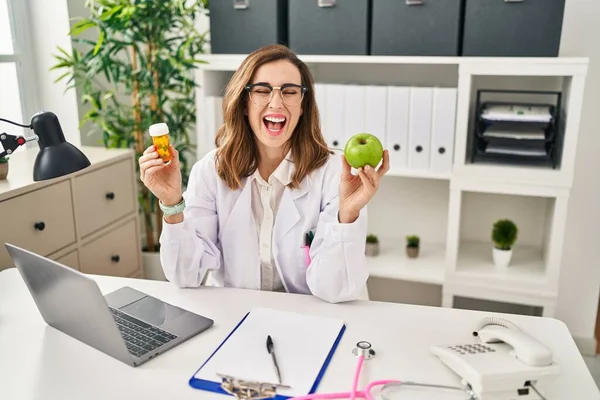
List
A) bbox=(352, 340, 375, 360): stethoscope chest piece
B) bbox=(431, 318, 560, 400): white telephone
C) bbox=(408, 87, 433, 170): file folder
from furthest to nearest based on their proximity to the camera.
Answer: bbox=(408, 87, 433, 170): file folder < bbox=(352, 340, 375, 360): stethoscope chest piece < bbox=(431, 318, 560, 400): white telephone

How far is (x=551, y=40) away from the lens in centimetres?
201

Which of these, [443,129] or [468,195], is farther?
[468,195]

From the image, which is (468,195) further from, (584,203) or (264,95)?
(264,95)

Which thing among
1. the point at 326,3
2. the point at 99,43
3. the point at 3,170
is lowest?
the point at 3,170

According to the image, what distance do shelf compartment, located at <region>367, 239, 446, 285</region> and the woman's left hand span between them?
105 cm

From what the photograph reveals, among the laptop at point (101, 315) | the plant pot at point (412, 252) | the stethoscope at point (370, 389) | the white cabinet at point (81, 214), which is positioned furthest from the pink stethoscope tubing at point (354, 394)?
the plant pot at point (412, 252)

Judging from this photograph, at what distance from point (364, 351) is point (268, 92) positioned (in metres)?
0.78

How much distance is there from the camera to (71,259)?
2.11 metres

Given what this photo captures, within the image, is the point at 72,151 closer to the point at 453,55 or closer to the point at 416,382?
the point at 416,382

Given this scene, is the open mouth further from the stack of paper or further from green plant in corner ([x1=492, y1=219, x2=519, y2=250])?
green plant in corner ([x1=492, y1=219, x2=519, y2=250])

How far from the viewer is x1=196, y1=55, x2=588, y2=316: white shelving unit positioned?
2092 mm

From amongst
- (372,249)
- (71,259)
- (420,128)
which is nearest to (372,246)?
(372,249)

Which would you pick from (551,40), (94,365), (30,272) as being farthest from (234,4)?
(94,365)

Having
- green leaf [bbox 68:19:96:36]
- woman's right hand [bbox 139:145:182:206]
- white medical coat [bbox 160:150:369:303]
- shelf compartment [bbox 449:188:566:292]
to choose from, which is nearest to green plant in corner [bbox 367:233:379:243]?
shelf compartment [bbox 449:188:566:292]
